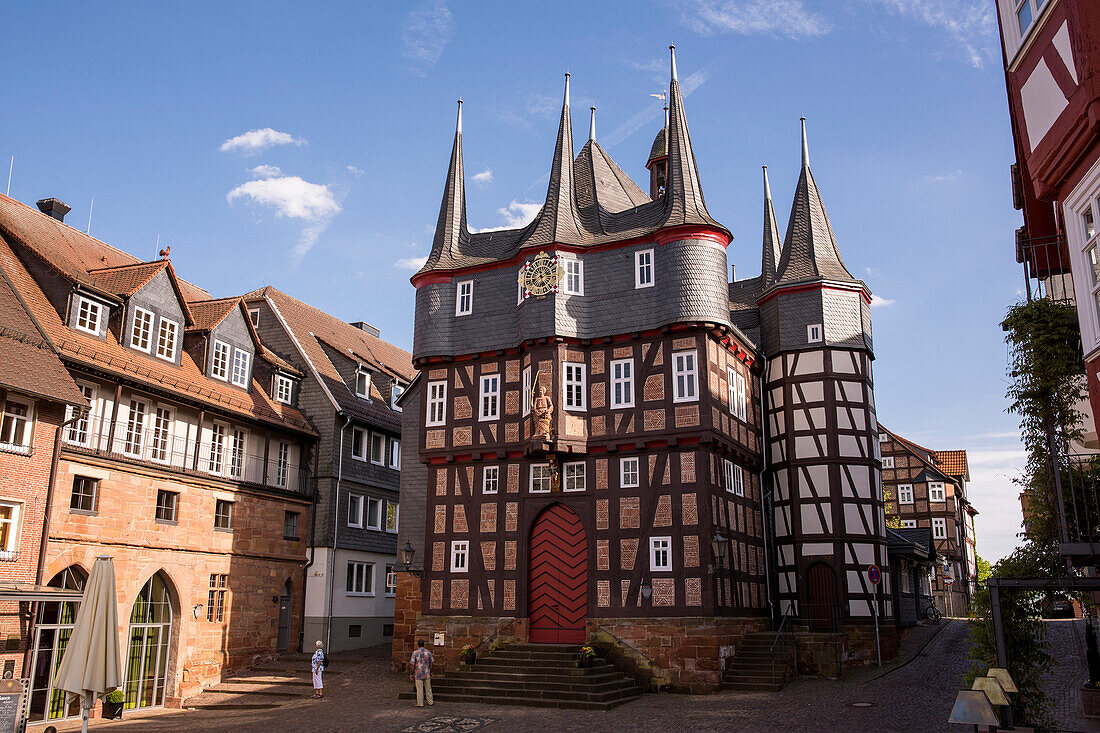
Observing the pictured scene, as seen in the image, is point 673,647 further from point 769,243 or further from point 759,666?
point 769,243

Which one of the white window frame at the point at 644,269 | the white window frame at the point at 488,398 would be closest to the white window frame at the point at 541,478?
the white window frame at the point at 488,398

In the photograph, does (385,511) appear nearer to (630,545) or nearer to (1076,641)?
(630,545)

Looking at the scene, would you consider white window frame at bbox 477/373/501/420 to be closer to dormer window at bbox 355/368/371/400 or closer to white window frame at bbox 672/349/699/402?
white window frame at bbox 672/349/699/402

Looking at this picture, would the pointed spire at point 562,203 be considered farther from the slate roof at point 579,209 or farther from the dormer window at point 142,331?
the dormer window at point 142,331

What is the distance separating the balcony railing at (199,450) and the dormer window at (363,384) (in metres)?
4.68

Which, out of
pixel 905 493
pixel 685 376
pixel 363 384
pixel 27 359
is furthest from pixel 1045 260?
pixel 905 493

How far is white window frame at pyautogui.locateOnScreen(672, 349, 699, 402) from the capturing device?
83.1 feet

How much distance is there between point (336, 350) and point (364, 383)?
5.99 ft

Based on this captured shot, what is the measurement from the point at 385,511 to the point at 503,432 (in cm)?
1145

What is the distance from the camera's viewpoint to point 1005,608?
1357 cm

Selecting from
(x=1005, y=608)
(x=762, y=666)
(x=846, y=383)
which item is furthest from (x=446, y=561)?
(x=1005, y=608)

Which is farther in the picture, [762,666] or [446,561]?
[446,561]

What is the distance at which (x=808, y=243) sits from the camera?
31734mm

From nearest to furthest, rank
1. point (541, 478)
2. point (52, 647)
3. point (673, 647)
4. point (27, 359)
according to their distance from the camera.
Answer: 1. point (27, 359)
2. point (52, 647)
3. point (673, 647)
4. point (541, 478)
